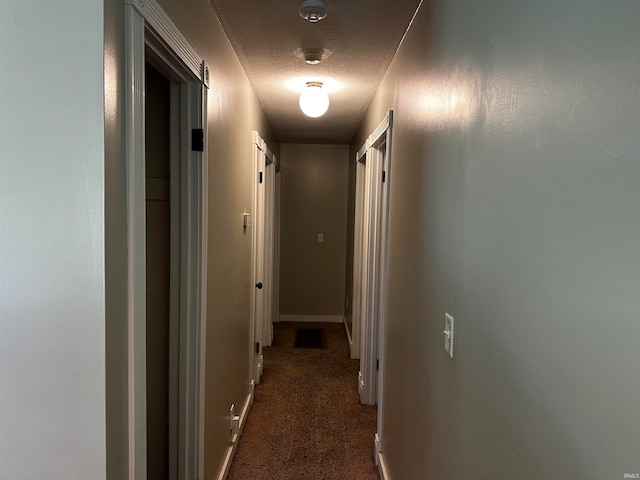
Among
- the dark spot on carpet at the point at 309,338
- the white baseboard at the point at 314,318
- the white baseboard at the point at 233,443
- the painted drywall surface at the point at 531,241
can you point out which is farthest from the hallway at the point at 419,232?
the white baseboard at the point at 314,318

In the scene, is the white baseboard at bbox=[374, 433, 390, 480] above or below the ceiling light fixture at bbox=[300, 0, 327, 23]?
below

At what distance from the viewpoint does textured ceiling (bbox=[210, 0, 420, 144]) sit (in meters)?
1.79

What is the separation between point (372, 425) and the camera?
2951mm

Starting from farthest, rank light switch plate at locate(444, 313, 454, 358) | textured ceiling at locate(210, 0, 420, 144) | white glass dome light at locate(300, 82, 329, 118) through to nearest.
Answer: white glass dome light at locate(300, 82, 329, 118)
textured ceiling at locate(210, 0, 420, 144)
light switch plate at locate(444, 313, 454, 358)

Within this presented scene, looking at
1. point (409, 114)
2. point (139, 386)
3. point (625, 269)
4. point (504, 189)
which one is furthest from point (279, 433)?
point (625, 269)

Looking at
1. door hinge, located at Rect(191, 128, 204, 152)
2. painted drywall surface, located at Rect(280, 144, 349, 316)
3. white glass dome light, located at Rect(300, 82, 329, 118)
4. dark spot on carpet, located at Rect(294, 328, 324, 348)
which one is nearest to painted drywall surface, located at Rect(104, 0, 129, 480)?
door hinge, located at Rect(191, 128, 204, 152)

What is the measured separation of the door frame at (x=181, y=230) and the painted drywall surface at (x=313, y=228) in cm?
364

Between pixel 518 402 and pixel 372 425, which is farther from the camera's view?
pixel 372 425

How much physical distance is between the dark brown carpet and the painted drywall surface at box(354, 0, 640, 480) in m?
1.10

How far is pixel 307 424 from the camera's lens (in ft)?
9.63

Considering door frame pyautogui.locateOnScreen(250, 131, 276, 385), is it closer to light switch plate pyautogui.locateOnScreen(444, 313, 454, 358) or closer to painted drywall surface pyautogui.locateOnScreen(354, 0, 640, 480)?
painted drywall surface pyautogui.locateOnScreen(354, 0, 640, 480)

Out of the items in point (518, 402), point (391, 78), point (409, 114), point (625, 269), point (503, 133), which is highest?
point (391, 78)

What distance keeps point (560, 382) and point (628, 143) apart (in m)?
0.38

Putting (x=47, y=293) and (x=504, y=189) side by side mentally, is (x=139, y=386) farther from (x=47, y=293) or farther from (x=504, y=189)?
(x=504, y=189)
